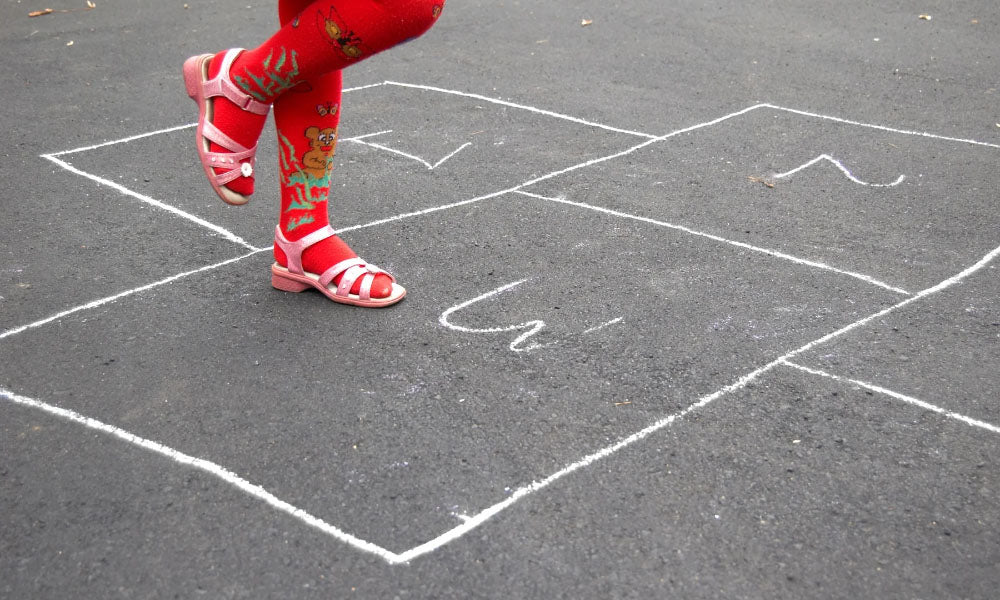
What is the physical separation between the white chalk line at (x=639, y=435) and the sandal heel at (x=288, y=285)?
1355 mm

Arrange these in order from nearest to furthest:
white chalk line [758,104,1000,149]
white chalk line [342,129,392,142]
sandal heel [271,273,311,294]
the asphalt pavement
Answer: the asphalt pavement, sandal heel [271,273,311,294], white chalk line [758,104,1000,149], white chalk line [342,129,392,142]

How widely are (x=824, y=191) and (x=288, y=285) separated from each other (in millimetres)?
2444

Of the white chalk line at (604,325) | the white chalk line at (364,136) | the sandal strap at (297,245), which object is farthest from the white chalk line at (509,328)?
the white chalk line at (364,136)

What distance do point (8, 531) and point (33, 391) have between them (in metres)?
0.67

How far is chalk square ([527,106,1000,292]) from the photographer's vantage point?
382cm

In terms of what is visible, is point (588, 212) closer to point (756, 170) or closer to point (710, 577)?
point (756, 170)

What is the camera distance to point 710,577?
2.12m

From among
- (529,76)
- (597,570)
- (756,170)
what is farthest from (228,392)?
(529,76)

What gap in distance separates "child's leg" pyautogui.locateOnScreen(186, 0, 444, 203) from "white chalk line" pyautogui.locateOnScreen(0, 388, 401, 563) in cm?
86

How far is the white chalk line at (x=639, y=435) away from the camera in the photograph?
7.30 feet

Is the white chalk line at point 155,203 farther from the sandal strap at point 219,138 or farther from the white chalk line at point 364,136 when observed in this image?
the white chalk line at point 364,136

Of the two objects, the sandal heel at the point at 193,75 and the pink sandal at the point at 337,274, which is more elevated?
the sandal heel at the point at 193,75

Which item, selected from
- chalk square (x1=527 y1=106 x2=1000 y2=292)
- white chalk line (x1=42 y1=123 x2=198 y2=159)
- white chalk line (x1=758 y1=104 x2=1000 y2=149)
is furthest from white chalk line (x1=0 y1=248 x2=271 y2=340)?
white chalk line (x1=758 y1=104 x2=1000 y2=149)

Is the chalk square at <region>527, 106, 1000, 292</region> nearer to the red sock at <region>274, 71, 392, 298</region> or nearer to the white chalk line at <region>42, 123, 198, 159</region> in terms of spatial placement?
the red sock at <region>274, 71, 392, 298</region>
